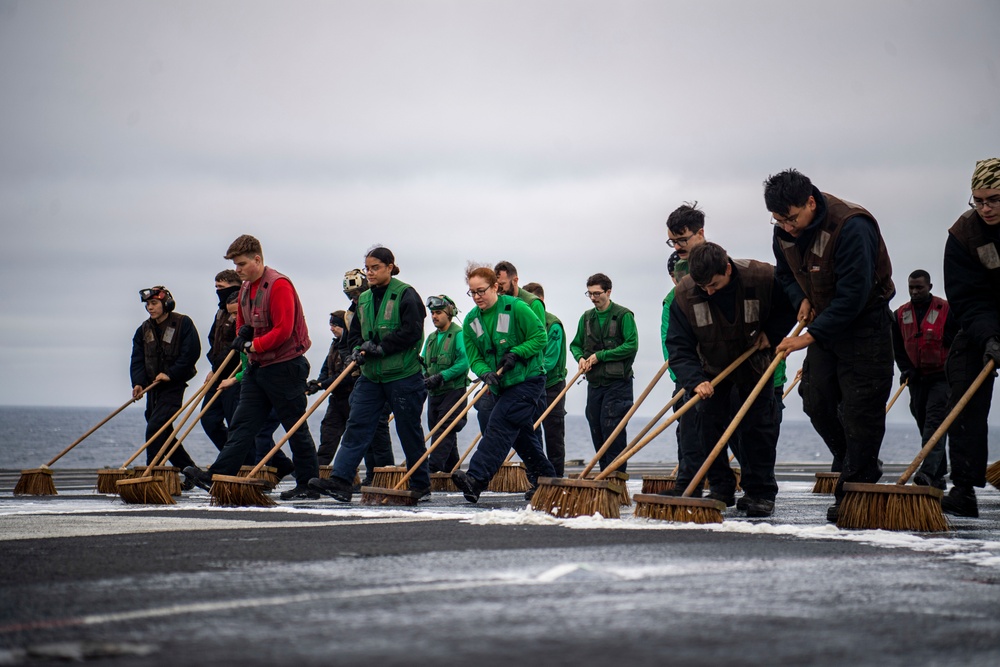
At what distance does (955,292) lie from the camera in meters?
7.00

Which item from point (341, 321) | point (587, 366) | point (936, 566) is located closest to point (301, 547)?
point (936, 566)

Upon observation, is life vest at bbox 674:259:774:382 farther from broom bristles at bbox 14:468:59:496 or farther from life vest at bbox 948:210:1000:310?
broom bristles at bbox 14:468:59:496

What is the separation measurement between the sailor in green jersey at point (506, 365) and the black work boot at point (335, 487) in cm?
93

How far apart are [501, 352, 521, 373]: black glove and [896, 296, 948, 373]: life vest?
3.61 m

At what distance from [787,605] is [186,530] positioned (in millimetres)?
3475

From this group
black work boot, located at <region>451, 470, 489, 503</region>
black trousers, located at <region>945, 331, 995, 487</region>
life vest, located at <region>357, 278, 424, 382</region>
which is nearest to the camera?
black trousers, located at <region>945, 331, 995, 487</region>

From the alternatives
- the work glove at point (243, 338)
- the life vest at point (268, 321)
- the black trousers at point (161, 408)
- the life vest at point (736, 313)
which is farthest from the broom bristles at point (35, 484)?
the life vest at point (736, 313)

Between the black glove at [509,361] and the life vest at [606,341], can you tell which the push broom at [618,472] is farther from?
the life vest at [606,341]

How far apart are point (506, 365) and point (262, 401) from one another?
1.97 meters

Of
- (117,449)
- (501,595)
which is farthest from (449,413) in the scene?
(117,449)

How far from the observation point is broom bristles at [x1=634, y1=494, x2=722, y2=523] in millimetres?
5926

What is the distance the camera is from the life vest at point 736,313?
7.16m

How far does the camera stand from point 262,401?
9.45 metres

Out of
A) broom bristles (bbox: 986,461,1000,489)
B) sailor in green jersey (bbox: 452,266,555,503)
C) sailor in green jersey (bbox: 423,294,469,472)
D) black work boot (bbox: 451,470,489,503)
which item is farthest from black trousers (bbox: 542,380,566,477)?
broom bristles (bbox: 986,461,1000,489)
